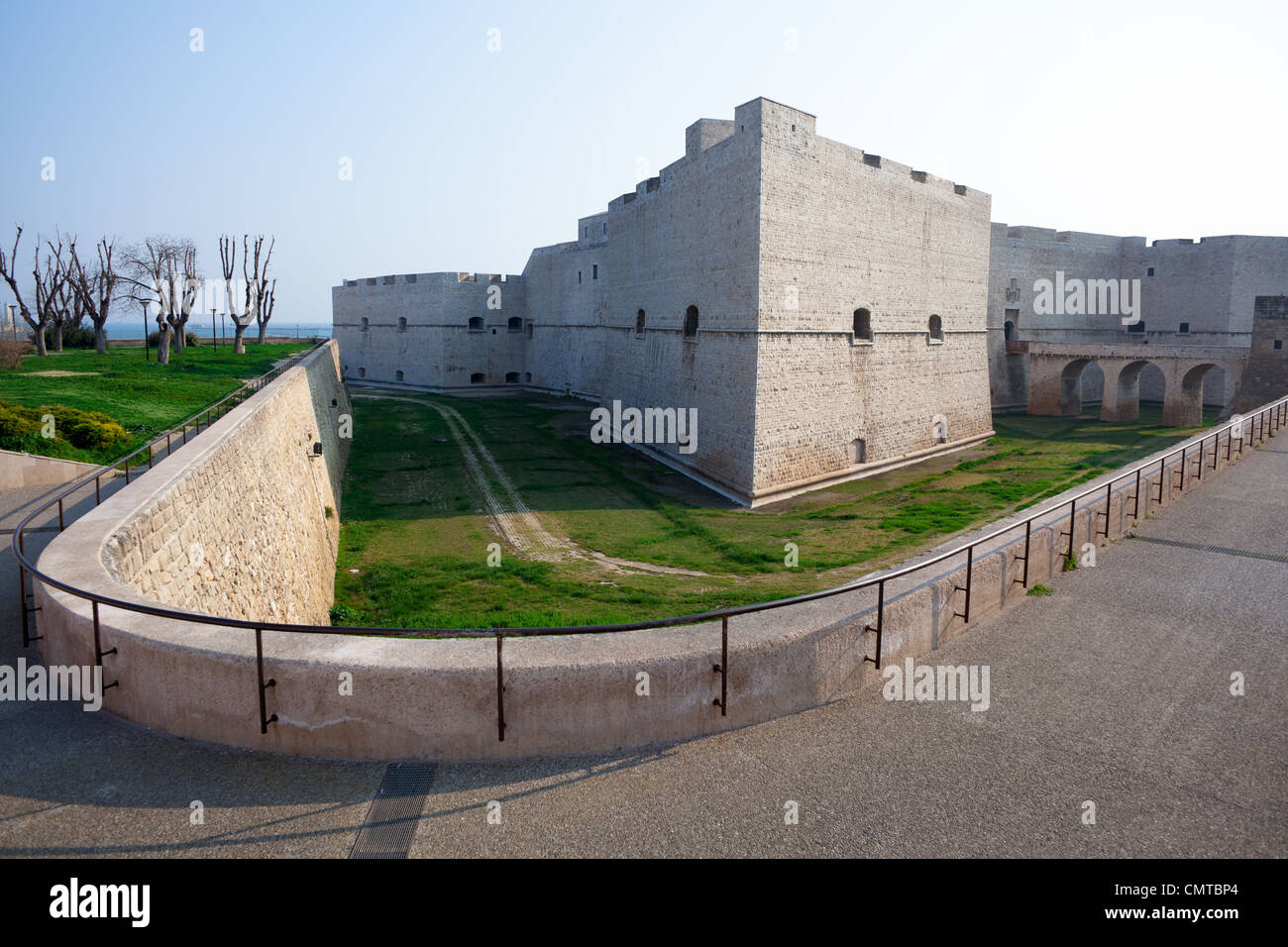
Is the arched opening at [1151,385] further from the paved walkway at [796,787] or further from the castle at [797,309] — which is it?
the paved walkway at [796,787]

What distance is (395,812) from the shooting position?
4.16 m

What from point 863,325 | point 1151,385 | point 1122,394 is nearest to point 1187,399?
point 1122,394

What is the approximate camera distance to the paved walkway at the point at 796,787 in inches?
158

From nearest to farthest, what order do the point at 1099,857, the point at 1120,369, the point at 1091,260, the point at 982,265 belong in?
the point at 1099,857 < the point at 982,265 < the point at 1120,369 < the point at 1091,260

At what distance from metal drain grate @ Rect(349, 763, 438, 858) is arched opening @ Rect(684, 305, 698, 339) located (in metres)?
19.6

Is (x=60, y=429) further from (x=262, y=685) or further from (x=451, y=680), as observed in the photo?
(x=451, y=680)

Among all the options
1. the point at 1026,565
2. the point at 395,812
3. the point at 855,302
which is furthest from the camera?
the point at 855,302

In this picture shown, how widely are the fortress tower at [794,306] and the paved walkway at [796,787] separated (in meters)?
14.1

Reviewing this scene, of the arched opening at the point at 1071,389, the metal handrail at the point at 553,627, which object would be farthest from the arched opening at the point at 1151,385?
the metal handrail at the point at 553,627

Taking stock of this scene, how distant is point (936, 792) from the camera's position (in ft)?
15.0

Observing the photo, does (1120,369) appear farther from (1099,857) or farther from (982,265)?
(1099,857)

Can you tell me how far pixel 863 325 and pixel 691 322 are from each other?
4.71 metres
